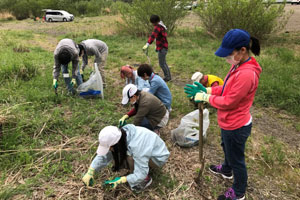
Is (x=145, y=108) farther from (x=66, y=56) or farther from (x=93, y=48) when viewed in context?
(x=93, y=48)

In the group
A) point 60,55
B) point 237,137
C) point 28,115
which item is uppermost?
point 60,55

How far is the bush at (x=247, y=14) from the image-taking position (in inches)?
291

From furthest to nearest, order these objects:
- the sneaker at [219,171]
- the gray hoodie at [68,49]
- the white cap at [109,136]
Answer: the gray hoodie at [68,49], the sneaker at [219,171], the white cap at [109,136]

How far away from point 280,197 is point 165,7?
325 inches

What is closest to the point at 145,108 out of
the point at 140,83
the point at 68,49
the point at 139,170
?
the point at 139,170

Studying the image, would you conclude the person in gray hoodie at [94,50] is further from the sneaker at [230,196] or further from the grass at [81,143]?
the sneaker at [230,196]

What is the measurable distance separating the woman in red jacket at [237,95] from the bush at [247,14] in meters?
6.66

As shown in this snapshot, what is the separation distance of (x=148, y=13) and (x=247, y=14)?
386 cm

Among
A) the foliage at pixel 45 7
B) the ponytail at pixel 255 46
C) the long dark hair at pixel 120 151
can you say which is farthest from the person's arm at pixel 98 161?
the foliage at pixel 45 7

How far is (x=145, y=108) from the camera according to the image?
268cm

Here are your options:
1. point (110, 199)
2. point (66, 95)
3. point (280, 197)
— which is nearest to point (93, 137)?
point (110, 199)

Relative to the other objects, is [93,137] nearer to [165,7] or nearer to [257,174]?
[257,174]

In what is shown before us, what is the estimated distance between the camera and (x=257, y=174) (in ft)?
8.18

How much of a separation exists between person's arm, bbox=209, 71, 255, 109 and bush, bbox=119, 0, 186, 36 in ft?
26.0
